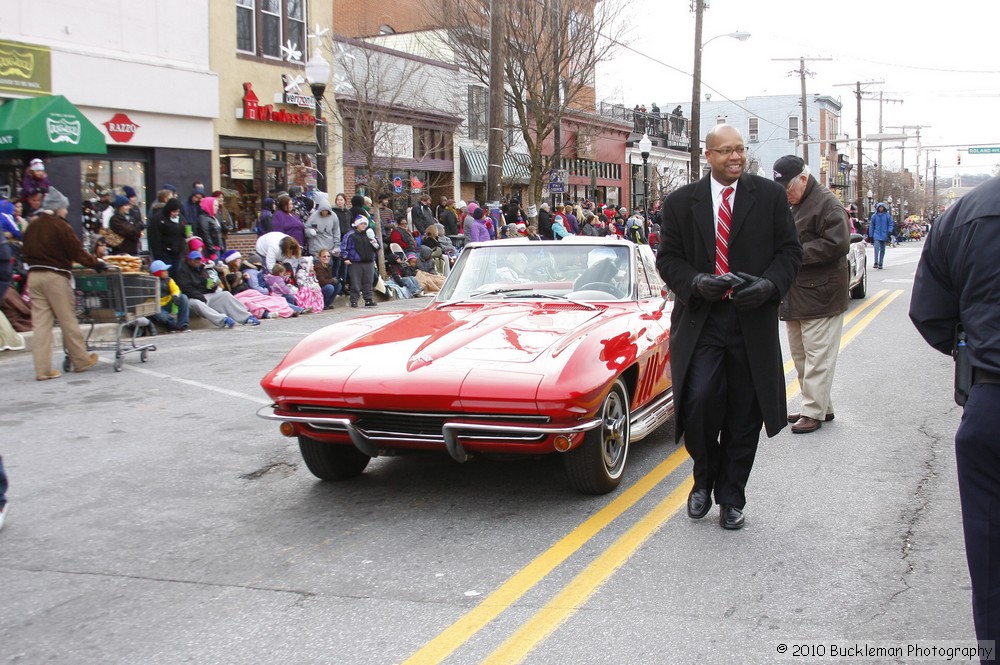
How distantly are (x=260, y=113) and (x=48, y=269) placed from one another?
14402 millimetres

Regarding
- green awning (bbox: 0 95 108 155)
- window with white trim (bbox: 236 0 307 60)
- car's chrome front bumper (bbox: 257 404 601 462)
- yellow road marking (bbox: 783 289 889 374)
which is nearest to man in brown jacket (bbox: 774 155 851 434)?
car's chrome front bumper (bbox: 257 404 601 462)

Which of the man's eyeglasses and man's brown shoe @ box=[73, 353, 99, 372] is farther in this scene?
man's brown shoe @ box=[73, 353, 99, 372]

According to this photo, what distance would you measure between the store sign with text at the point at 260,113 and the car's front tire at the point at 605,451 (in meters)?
19.7

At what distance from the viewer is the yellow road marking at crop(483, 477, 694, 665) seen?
3.61 metres

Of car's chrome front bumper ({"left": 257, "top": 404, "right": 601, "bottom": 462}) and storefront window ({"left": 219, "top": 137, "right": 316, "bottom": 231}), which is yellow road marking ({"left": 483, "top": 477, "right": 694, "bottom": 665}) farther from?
storefront window ({"left": 219, "top": 137, "right": 316, "bottom": 231})

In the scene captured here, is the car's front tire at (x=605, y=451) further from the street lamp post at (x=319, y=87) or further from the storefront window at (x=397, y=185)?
the storefront window at (x=397, y=185)

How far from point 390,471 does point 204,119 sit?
18.1 meters

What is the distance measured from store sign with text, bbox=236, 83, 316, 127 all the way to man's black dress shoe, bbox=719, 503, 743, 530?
2066cm

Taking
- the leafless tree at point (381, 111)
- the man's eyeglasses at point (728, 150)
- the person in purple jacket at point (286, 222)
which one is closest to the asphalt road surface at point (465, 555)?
the man's eyeglasses at point (728, 150)

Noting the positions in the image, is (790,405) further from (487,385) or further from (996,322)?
(996,322)

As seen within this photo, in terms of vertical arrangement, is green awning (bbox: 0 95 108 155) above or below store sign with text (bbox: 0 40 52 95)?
below

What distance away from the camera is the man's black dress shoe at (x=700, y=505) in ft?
16.6

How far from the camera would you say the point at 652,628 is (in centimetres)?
375

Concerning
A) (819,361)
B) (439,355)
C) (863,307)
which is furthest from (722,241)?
(863,307)
